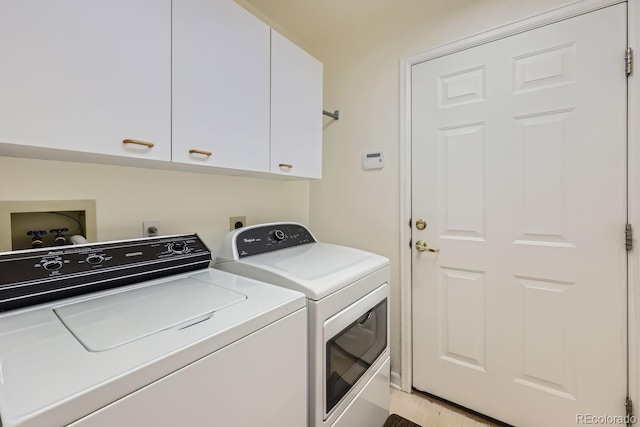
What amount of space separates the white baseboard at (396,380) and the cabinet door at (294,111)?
1479mm

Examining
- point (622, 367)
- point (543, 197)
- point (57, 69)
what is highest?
point (57, 69)

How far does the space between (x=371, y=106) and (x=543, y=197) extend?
3.93ft

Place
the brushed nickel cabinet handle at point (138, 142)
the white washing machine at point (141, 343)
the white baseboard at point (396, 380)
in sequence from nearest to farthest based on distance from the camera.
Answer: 1. the white washing machine at point (141, 343)
2. the brushed nickel cabinet handle at point (138, 142)
3. the white baseboard at point (396, 380)

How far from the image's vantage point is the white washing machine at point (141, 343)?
1.65ft

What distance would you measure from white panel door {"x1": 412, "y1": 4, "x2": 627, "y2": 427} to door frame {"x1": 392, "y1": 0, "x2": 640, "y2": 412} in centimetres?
3

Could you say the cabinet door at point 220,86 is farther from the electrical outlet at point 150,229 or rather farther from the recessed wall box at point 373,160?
the recessed wall box at point 373,160

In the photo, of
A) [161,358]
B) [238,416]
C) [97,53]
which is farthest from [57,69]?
[238,416]

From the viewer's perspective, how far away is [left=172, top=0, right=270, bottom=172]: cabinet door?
3.53ft

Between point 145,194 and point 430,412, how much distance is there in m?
2.05

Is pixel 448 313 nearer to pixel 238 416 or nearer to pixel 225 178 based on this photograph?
pixel 238 416

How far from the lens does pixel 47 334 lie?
0.66 metres

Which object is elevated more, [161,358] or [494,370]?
[161,358]

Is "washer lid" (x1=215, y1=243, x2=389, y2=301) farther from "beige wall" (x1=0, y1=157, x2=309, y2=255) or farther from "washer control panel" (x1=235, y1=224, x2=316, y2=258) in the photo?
"beige wall" (x1=0, y1=157, x2=309, y2=255)

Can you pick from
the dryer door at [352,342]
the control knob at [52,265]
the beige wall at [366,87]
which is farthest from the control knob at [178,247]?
the beige wall at [366,87]
